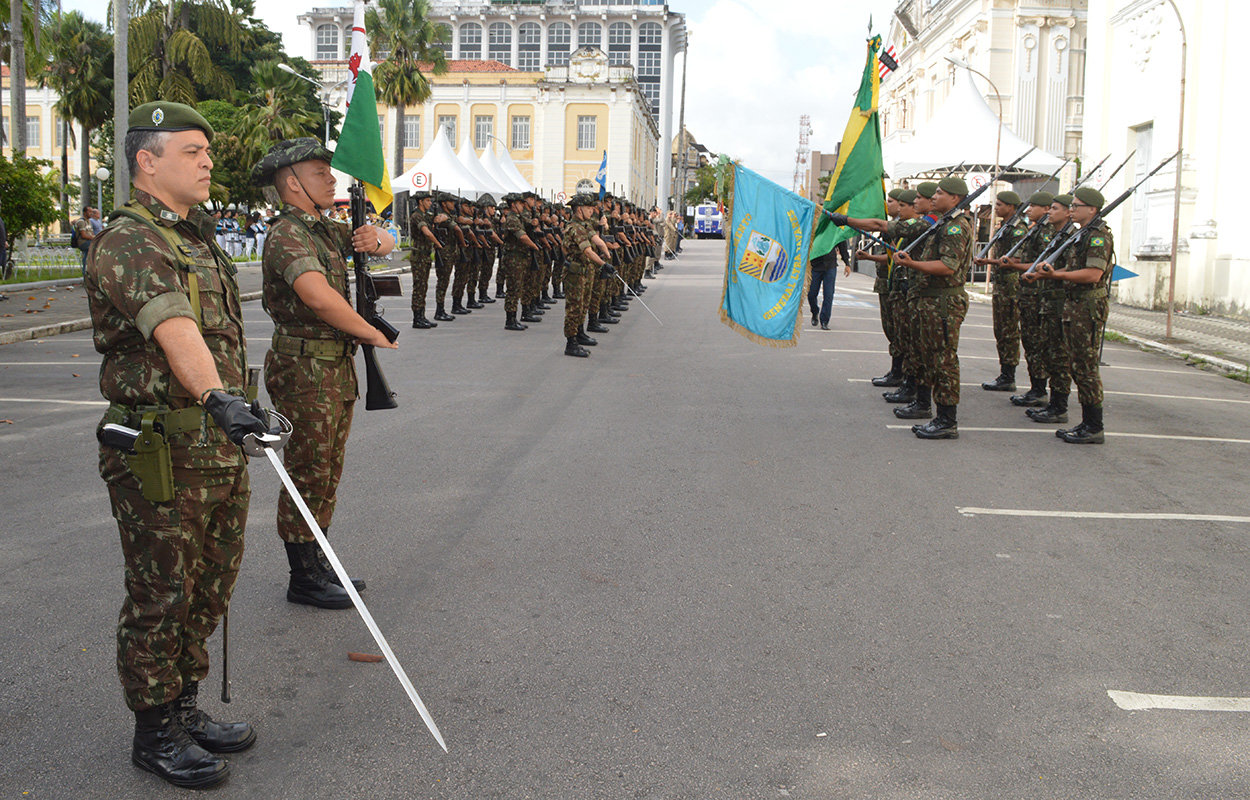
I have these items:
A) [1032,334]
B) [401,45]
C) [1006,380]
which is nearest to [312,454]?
[1032,334]

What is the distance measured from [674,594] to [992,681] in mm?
1379

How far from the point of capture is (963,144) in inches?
983

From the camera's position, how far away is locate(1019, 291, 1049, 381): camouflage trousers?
9734 millimetres

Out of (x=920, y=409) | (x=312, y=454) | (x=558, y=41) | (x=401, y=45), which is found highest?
(x=558, y=41)

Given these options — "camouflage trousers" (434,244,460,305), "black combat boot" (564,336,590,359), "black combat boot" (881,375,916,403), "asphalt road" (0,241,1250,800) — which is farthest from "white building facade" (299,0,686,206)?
"asphalt road" (0,241,1250,800)

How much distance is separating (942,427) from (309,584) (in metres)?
5.43

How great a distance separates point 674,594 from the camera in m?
4.62

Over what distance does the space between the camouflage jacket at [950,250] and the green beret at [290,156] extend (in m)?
5.49

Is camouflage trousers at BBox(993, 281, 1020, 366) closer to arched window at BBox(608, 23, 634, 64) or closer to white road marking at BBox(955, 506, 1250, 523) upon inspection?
white road marking at BBox(955, 506, 1250, 523)

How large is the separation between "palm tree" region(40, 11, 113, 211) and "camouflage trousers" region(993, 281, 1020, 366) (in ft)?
161

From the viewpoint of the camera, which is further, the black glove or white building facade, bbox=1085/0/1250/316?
white building facade, bbox=1085/0/1250/316

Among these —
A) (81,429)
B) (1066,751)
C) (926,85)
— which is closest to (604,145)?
(926,85)

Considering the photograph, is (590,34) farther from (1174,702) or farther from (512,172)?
(1174,702)

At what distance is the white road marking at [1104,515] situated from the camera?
19.9 feet
